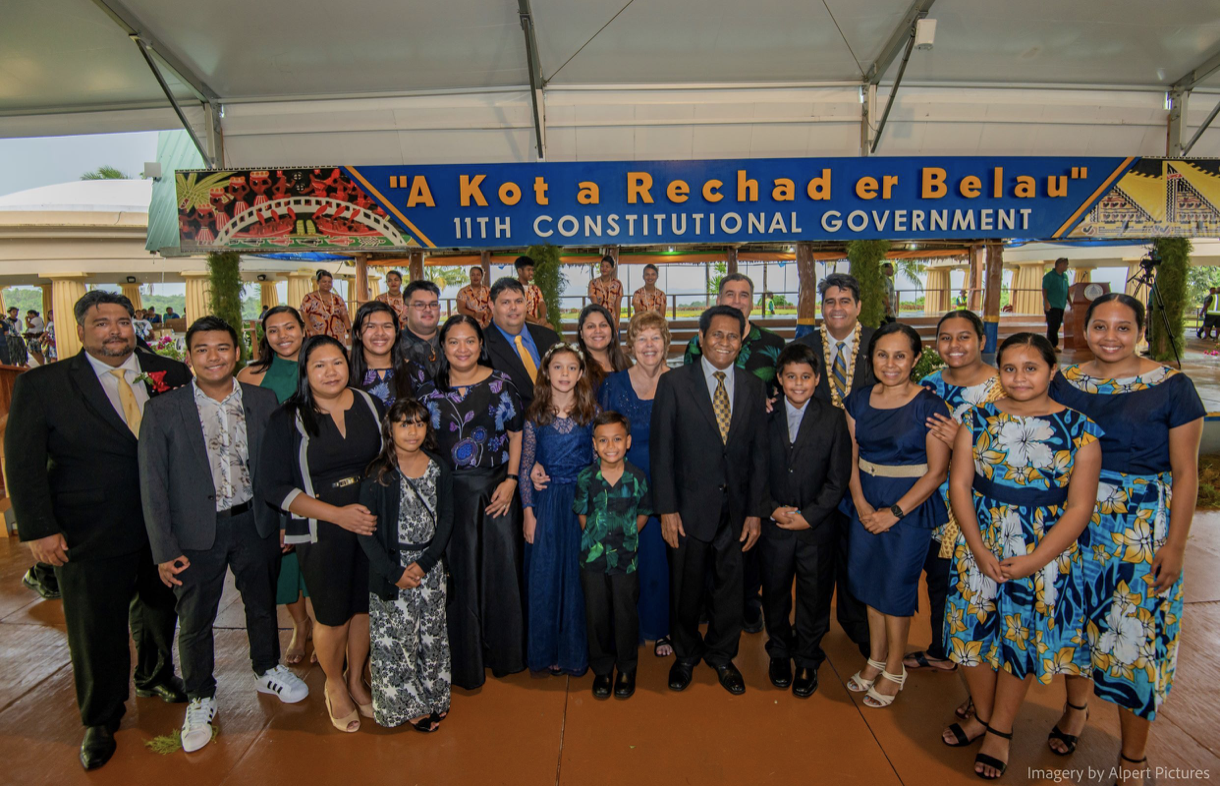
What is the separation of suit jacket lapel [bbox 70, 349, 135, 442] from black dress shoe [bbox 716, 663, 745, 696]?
290cm

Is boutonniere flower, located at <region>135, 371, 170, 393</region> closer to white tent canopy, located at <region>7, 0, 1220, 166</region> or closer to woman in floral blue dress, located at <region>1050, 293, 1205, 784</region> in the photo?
woman in floral blue dress, located at <region>1050, 293, 1205, 784</region>

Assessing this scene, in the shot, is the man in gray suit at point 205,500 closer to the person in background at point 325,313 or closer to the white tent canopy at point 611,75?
the person in background at point 325,313

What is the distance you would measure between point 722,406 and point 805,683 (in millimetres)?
1348

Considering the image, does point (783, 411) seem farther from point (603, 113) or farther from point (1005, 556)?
point (603, 113)

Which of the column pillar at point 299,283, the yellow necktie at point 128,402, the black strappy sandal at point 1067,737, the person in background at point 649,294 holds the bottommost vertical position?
the black strappy sandal at point 1067,737

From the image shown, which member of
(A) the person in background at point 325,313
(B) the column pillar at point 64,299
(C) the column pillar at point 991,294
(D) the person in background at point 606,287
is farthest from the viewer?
(B) the column pillar at point 64,299

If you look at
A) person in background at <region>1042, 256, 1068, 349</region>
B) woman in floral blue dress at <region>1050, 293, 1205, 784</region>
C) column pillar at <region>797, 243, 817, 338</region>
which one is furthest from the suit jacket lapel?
person in background at <region>1042, 256, 1068, 349</region>

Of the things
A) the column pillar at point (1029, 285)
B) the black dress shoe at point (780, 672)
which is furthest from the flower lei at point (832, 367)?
the column pillar at point (1029, 285)

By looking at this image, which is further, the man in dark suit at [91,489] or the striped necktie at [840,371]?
the striped necktie at [840,371]

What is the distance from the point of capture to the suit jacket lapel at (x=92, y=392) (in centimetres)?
238

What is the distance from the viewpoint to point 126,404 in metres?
2.47

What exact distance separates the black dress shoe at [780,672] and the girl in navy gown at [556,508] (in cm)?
92

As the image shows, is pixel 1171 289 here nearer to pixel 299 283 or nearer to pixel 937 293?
pixel 937 293

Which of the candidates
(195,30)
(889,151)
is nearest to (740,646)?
(889,151)
